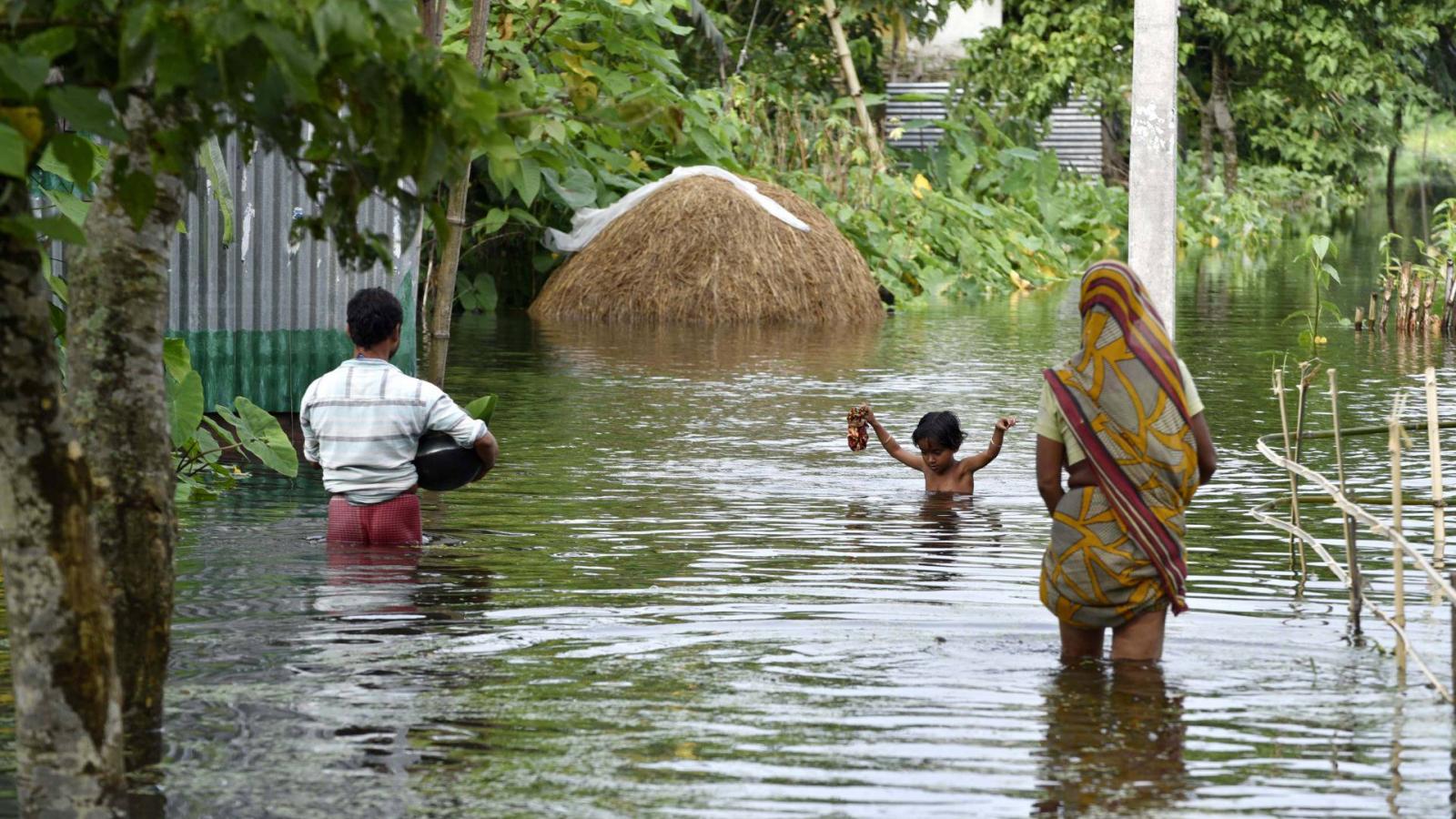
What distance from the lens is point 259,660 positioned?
7.00 meters

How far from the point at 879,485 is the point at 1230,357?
8278 millimetres

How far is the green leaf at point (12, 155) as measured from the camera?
3863 mm

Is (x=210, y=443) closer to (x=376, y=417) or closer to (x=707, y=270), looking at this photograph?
(x=376, y=417)

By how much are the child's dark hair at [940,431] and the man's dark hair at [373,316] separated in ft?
12.4

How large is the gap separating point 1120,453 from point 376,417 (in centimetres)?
326

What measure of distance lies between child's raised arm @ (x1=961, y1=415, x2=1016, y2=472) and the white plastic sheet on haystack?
1299cm

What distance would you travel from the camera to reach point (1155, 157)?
1163cm

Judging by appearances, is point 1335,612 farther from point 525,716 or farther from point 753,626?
point 525,716

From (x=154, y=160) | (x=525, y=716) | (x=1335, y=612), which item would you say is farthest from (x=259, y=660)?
(x=1335, y=612)

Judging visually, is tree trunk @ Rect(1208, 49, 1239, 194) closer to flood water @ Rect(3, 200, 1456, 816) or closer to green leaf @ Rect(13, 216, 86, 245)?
flood water @ Rect(3, 200, 1456, 816)

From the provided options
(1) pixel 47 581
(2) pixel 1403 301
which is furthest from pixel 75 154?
(2) pixel 1403 301

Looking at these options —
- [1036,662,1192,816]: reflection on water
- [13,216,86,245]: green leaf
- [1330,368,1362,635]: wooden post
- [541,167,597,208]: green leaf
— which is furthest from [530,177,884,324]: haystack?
[13,216,86,245]: green leaf

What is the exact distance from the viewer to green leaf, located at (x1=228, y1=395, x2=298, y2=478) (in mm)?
10500

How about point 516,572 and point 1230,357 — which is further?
point 1230,357
